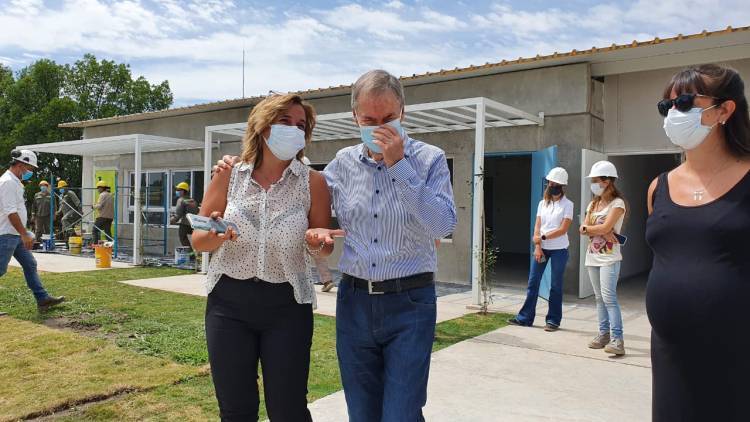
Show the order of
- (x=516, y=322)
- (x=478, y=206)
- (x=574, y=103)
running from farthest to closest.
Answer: (x=574, y=103) → (x=478, y=206) → (x=516, y=322)

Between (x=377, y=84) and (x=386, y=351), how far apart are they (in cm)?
100

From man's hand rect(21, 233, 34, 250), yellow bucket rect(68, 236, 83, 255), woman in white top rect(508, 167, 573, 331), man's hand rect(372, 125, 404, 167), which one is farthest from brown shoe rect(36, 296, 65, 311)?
yellow bucket rect(68, 236, 83, 255)

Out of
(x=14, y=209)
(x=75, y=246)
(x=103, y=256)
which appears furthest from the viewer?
(x=75, y=246)

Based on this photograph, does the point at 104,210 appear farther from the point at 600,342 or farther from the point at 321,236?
the point at 321,236

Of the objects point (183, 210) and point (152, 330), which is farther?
point (183, 210)

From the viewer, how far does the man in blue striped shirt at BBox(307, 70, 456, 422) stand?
6.70 feet

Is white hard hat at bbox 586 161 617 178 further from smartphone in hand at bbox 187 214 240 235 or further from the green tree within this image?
the green tree

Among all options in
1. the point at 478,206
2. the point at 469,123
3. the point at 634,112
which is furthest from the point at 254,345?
the point at 634,112

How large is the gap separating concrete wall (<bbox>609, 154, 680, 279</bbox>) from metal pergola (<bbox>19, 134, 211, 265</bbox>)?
7.83m

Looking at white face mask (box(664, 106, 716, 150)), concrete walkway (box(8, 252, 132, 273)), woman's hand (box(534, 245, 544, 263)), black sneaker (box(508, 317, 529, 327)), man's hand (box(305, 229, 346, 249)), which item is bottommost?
concrete walkway (box(8, 252, 132, 273))

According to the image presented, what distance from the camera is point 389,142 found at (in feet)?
6.44

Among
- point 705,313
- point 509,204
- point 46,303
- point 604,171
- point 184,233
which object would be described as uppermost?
point 604,171

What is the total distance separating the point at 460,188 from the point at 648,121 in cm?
324

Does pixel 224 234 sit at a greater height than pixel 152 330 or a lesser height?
greater
